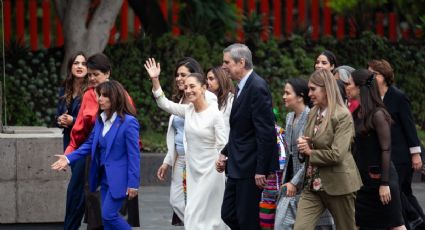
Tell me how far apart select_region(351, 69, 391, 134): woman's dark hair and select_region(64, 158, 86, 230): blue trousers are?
Result: 2.39 meters

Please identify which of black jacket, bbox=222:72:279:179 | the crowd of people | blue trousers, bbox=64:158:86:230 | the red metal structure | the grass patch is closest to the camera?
the crowd of people

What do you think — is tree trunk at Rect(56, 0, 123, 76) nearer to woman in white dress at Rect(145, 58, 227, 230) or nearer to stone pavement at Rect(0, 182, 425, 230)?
stone pavement at Rect(0, 182, 425, 230)

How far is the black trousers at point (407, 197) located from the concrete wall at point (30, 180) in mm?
2997

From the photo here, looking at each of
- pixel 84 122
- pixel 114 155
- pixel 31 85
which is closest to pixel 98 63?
pixel 84 122

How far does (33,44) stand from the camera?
1847 cm

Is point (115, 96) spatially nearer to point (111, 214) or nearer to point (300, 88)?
point (111, 214)

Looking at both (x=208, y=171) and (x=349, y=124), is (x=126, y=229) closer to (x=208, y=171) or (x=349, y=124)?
(x=208, y=171)

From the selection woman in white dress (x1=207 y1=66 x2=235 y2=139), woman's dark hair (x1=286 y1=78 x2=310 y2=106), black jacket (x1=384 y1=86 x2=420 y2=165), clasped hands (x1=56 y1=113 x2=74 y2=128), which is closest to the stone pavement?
clasped hands (x1=56 y1=113 x2=74 y2=128)

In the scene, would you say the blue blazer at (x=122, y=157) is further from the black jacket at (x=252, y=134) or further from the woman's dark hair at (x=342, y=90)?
the woman's dark hair at (x=342, y=90)

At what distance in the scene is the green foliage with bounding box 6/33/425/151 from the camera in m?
17.2

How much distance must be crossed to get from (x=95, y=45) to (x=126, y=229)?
812 cm

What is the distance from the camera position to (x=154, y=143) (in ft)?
52.0

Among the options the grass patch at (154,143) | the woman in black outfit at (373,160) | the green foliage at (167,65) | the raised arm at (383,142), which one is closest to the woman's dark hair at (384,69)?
the woman in black outfit at (373,160)

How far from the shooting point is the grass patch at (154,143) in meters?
15.6
